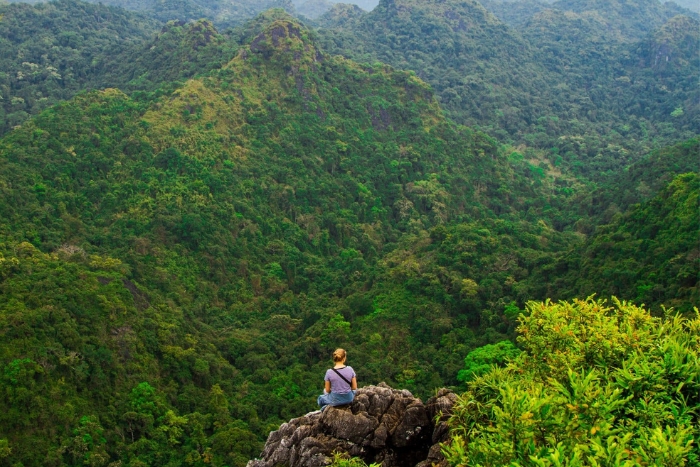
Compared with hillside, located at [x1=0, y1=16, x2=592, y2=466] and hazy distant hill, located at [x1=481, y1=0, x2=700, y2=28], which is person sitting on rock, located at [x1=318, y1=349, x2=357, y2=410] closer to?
hillside, located at [x1=0, y1=16, x2=592, y2=466]

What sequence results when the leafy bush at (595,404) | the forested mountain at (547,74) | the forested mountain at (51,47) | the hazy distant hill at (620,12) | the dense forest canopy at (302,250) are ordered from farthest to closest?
the hazy distant hill at (620,12) < the forested mountain at (547,74) < the forested mountain at (51,47) < the dense forest canopy at (302,250) < the leafy bush at (595,404)

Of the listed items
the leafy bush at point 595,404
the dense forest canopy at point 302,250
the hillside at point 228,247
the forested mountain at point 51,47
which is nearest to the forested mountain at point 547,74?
the dense forest canopy at point 302,250

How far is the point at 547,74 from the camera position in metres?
101

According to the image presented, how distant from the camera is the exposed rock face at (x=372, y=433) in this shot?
→ 44.8ft

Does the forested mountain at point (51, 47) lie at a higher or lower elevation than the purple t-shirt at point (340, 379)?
lower

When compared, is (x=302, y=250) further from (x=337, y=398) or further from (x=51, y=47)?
(x=51, y=47)

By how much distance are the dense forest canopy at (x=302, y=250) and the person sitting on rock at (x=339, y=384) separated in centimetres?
225

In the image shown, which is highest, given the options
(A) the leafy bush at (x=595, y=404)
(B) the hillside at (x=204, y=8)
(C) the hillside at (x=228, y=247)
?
(A) the leafy bush at (x=595, y=404)

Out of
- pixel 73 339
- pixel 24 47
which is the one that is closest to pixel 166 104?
pixel 73 339

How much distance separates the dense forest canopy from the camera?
1303cm

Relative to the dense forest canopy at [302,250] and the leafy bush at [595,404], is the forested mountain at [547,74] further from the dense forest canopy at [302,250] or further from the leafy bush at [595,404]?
the leafy bush at [595,404]

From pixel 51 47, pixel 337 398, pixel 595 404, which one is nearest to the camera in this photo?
pixel 595 404

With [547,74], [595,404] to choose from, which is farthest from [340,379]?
[547,74]

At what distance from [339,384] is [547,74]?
318 feet
